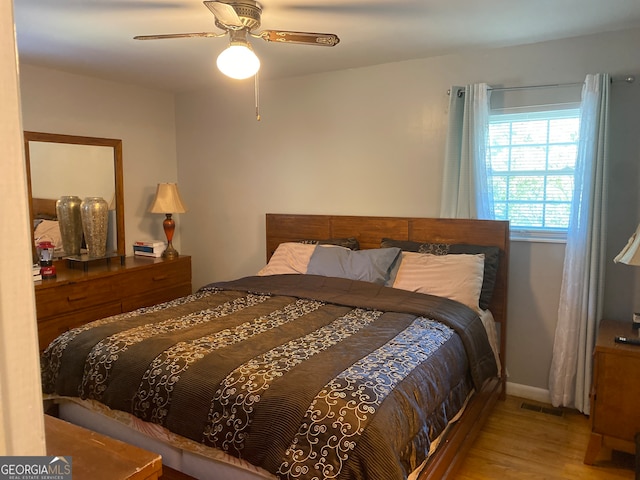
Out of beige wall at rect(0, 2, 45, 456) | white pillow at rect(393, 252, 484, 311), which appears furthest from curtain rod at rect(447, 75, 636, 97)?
beige wall at rect(0, 2, 45, 456)

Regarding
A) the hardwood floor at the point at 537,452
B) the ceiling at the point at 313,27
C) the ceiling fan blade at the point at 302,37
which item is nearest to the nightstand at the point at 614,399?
the hardwood floor at the point at 537,452

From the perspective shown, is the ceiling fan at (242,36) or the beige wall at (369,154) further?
the beige wall at (369,154)

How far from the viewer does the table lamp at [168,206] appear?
4.12 m

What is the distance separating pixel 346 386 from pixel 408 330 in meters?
0.70

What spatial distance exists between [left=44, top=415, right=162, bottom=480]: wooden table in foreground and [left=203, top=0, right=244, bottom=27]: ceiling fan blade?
1.66m

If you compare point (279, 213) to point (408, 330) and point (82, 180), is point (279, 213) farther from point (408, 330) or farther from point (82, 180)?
point (408, 330)

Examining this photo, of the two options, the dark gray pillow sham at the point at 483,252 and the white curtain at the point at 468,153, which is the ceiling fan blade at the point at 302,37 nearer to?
the white curtain at the point at 468,153

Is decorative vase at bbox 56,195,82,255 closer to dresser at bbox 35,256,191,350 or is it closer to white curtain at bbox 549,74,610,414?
dresser at bbox 35,256,191,350

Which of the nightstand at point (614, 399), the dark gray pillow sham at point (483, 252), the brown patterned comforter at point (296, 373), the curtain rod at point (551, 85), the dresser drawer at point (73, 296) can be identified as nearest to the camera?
the brown patterned comforter at point (296, 373)

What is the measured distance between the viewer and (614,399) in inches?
92.7

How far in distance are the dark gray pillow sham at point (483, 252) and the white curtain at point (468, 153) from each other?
229 millimetres

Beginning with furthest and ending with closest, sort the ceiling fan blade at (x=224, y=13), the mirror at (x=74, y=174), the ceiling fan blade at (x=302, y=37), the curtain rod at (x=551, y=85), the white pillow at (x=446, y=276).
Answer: the mirror at (x=74, y=174), the white pillow at (x=446, y=276), the curtain rod at (x=551, y=85), the ceiling fan blade at (x=302, y=37), the ceiling fan blade at (x=224, y=13)

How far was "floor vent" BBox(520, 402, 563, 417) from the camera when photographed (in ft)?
9.74

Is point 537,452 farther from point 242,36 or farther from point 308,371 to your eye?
point 242,36
